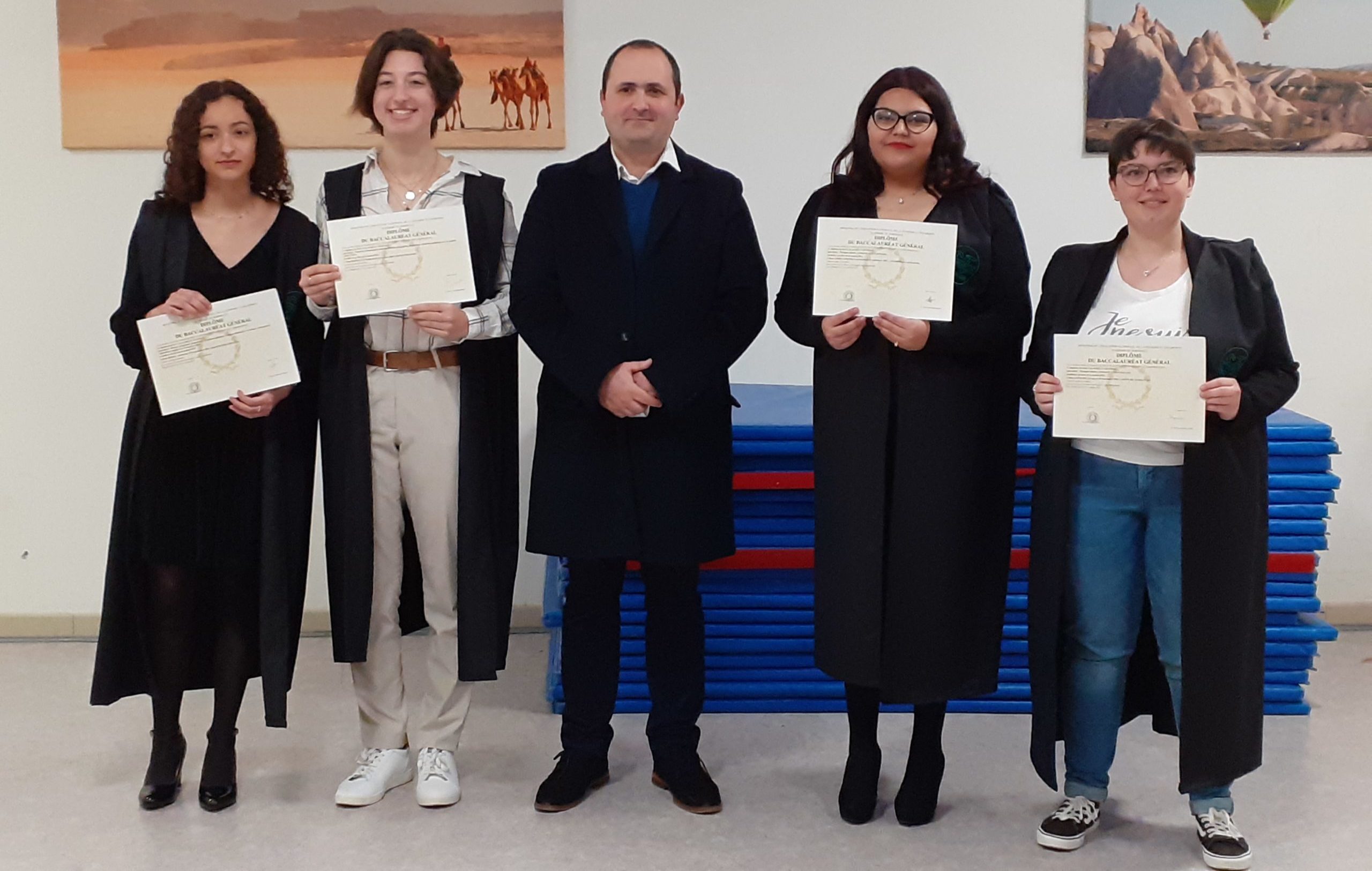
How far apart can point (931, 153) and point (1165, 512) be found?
0.85 meters

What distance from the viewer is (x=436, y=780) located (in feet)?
9.23

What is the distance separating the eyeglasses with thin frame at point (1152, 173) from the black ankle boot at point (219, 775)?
2291 mm

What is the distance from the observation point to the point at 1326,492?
3.40 m

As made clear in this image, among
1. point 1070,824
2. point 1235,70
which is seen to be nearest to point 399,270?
point 1070,824

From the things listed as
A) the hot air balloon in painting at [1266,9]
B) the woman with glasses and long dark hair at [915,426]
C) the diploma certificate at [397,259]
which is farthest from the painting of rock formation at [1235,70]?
the diploma certificate at [397,259]

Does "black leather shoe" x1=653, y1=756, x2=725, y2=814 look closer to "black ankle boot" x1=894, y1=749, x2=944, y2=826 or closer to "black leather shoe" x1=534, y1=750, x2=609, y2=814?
"black leather shoe" x1=534, y1=750, x2=609, y2=814

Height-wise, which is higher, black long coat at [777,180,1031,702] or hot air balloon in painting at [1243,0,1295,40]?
hot air balloon in painting at [1243,0,1295,40]

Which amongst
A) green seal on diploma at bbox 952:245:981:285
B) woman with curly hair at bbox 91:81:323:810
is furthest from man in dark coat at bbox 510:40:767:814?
woman with curly hair at bbox 91:81:323:810

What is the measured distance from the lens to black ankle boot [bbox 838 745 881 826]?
271cm

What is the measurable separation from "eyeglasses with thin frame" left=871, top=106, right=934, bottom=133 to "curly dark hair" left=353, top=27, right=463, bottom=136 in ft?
3.04

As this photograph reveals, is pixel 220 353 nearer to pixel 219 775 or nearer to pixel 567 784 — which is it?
pixel 219 775

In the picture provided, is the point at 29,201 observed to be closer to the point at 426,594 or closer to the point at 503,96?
the point at 503,96

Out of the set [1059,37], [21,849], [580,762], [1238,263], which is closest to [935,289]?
[1238,263]

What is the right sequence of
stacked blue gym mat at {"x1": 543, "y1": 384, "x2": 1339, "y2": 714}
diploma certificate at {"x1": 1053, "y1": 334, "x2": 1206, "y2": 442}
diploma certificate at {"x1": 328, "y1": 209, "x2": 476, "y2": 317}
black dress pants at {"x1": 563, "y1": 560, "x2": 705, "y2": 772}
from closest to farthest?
diploma certificate at {"x1": 1053, "y1": 334, "x2": 1206, "y2": 442} < diploma certificate at {"x1": 328, "y1": 209, "x2": 476, "y2": 317} < black dress pants at {"x1": 563, "y1": 560, "x2": 705, "y2": 772} < stacked blue gym mat at {"x1": 543, "y1": 384, "x2": 1339, "y2": 714}
